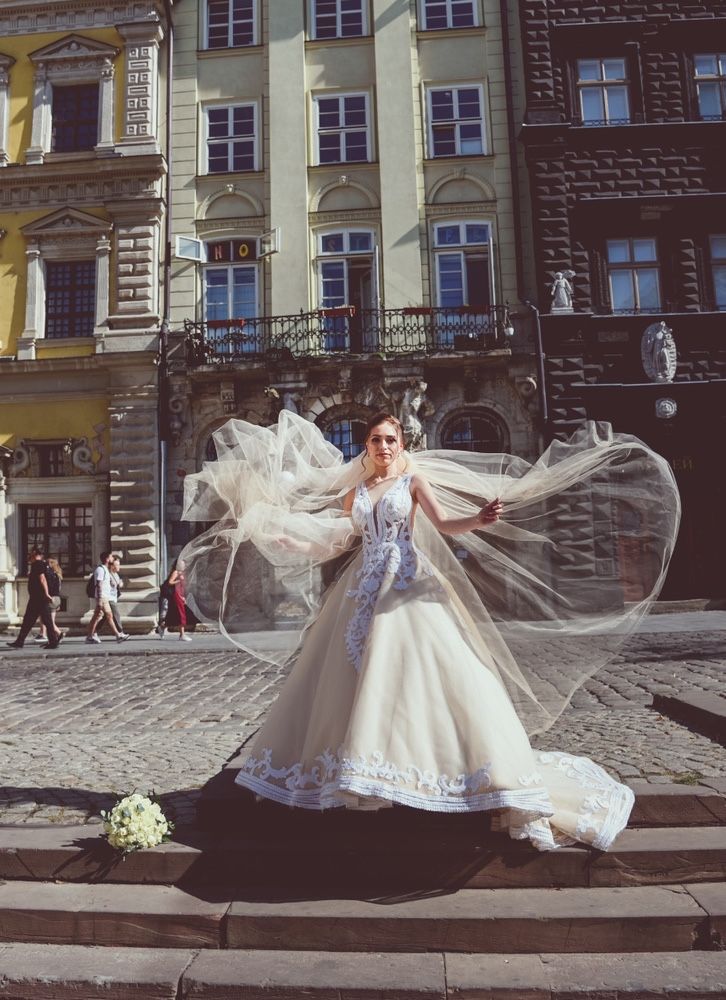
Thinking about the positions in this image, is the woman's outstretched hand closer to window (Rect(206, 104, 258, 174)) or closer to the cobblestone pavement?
the cobblestone pavement

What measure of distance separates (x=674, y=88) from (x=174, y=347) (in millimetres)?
13124

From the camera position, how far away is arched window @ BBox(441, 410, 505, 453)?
19094mm

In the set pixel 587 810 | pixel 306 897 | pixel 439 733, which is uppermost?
pixel 439 733

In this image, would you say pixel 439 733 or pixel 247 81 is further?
pixel 247 81

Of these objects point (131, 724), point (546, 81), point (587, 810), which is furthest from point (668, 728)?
point (546, 81)

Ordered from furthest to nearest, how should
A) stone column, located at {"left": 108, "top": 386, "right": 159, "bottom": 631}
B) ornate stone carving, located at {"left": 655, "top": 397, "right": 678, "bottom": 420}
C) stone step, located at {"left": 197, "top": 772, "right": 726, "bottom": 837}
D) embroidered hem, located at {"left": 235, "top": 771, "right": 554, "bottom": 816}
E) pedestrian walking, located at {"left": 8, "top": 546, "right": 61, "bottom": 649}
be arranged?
stone column, located at {"left": 108, "top": 386, "right": 159, "bottom": 631}, ornate stone carving, located at {"left": 655, "top": 397, "right": 678, "bottom": 420}, pedestrian walking, located at {"left": 8, "top": 546, "right": 61, "bottom": 649}, stone step, located at {"left": 197, "top": 772, "right": 726, "bottom": 837}, embroidered hem, located at {"left": 235, "top": 771, "right": 554, "bottom": 816}

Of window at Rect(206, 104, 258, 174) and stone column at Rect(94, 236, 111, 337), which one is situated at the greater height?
window at Rect(206, 104, 258, 174)

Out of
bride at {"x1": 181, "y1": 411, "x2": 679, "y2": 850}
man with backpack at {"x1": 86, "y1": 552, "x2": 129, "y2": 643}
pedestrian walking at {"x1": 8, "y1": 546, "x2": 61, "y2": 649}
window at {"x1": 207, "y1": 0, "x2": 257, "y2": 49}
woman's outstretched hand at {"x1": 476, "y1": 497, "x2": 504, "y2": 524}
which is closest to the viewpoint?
bride at {"x1": 181, "y1": 411, "x2": 679, "y2": 850}

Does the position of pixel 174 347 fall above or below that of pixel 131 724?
above

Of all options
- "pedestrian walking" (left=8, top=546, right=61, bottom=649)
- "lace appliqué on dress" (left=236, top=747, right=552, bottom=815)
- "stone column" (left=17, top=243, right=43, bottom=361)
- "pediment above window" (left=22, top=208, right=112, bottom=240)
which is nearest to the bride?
"lace appliqué on dress" (left=236, top=747, right=552, bottom=815)

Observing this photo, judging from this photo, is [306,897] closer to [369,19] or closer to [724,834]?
[724,834]

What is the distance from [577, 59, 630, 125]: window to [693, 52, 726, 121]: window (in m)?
1.70

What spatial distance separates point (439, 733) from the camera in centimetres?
344

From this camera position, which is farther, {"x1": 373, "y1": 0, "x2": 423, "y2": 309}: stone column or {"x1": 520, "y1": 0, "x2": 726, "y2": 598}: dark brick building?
{"x1": 373, "y1": 0, "x2": 423, "y2": 309}: stone column
